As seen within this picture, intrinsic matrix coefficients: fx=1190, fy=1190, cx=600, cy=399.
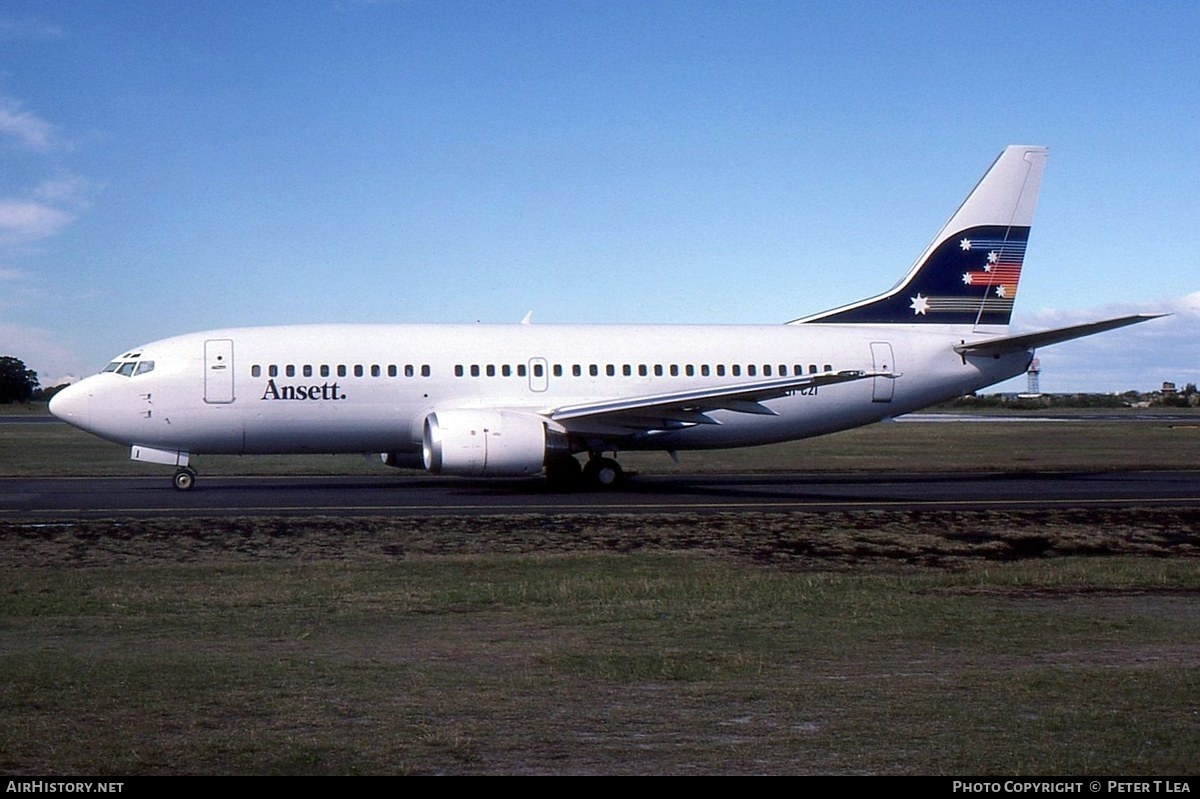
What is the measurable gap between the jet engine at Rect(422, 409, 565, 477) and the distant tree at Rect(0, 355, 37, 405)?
112087mm

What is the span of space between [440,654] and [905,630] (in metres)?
4.08

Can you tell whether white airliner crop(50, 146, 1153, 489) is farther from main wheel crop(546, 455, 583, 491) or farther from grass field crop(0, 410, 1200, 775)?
grass field crop(0, 410, 1200, 775)

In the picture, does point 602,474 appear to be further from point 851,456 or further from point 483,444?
point 851,456

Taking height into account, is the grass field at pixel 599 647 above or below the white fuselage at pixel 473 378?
below

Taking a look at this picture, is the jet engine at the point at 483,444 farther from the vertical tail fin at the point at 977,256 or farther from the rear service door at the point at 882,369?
the vertical tail fin at the point at 977,256

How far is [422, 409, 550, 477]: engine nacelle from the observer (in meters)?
24.6

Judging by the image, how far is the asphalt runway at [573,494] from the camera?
21.4 meters

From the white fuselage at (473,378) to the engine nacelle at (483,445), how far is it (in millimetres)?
2070

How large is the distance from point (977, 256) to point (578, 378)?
11.2 metres

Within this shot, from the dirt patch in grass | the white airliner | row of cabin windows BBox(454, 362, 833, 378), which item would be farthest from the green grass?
row of cabin windows BBox(454, 362, 833, 378)

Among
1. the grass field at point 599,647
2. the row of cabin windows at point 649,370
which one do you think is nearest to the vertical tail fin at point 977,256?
the row of cabin windows at point 649,370

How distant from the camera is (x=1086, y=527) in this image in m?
18.7

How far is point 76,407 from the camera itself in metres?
25.9

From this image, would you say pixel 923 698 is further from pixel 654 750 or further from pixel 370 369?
pixel 370 369
